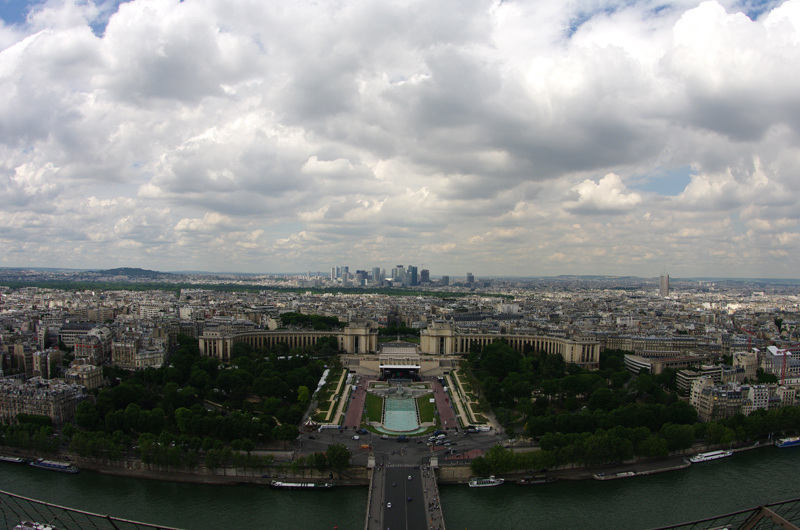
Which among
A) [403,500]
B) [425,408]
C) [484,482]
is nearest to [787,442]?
[484,482]

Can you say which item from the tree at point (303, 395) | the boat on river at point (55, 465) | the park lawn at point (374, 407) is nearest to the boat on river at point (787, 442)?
the park lawn at point (374, 407)

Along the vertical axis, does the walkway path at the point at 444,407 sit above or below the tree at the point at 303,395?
below

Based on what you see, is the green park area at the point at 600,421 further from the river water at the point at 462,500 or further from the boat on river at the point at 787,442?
the river water at the point at 462,500

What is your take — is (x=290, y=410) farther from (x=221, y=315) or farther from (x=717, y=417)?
(x=221, y=315)

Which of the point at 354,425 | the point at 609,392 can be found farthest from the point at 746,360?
the point at 354,425

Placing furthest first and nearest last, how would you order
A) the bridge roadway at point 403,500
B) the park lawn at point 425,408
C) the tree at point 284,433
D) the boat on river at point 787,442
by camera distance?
the park lawn at point 425,408, the boat on river at point 787,442, the tree at point 284,433, the bridge roadway at point 403,500

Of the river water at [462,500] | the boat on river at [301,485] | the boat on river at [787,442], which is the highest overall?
the boat on river at [787,442]
